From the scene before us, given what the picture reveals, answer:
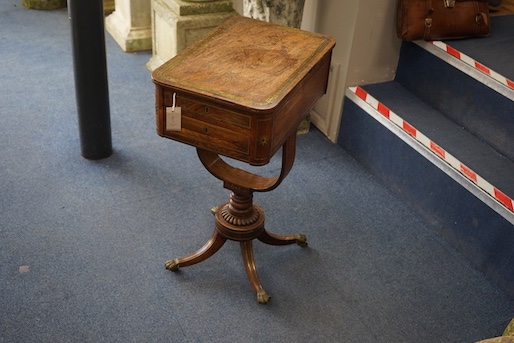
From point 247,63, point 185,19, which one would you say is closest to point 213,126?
point 247,63

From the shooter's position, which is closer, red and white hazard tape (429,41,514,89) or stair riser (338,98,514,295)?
stair riser (338,98,514,295)

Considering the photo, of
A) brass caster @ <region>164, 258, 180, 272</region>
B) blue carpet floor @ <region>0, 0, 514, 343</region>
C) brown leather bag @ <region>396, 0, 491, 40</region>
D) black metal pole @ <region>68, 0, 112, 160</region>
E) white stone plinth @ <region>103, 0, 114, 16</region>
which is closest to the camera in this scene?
blue carpet floor @ <region>0, 0, 514, 343</region>

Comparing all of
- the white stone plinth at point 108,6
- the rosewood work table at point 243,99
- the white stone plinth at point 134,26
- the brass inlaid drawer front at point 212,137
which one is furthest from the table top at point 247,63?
the white stone plinth at point 108,6

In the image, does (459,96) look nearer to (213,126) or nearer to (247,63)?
(247,63)

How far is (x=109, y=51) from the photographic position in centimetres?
445

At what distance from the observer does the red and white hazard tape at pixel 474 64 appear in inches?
116

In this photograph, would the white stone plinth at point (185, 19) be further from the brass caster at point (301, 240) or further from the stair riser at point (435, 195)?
the brass caster at point (301, 240)

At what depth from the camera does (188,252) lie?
9.00 feet

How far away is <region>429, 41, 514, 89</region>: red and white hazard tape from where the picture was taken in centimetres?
294

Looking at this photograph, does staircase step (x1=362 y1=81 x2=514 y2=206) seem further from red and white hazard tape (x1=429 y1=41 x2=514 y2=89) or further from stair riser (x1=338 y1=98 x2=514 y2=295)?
red and white hazard tape (x1=429 y1=41 x2=514 y2=89)

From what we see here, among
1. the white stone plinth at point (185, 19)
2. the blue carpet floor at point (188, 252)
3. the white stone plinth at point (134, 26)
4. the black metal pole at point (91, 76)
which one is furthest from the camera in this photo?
the white stone plinth at point (134, 26)

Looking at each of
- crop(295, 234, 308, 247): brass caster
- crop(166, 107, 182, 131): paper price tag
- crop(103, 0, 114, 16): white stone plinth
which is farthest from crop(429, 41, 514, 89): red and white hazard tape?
crop(103, 0, 114, 16): white stone plinth

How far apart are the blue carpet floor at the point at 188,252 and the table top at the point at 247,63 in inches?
36.0

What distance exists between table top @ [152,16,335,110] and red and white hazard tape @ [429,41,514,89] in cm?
102
